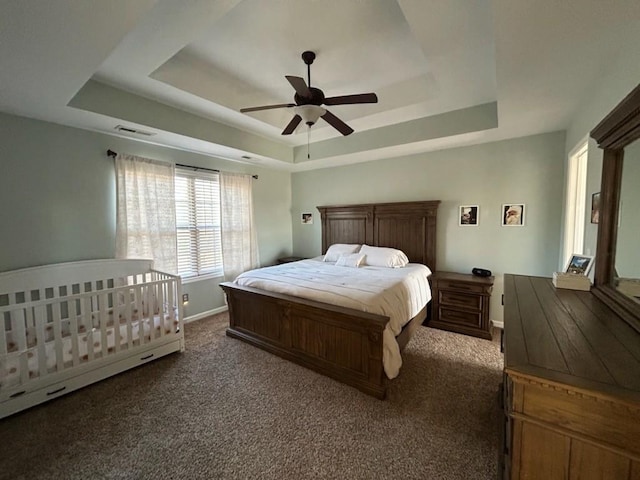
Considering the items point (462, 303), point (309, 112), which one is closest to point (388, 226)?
point (462, 303)

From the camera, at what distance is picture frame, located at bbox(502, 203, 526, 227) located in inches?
130

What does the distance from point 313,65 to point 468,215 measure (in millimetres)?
2741

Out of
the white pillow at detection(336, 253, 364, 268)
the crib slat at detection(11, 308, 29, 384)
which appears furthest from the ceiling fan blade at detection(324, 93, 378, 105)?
the crib slat at detection(11, 308, 29, 384)

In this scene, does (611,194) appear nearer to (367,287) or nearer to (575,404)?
(575,404)

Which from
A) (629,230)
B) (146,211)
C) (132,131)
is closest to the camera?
(629,230)

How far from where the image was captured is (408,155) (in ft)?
13.4

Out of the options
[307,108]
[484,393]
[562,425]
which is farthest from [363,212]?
[562,425]

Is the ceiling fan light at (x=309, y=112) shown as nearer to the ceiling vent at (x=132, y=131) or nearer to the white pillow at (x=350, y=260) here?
the ceiling vent at (x=132, y=131)

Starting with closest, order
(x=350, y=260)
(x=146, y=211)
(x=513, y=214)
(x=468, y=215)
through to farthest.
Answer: (x=146, y=211) → (x=513, y=214) → (x=468, y=215) → (x=350, y=260)

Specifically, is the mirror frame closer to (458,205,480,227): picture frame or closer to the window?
the window

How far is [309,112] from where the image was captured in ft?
7.48

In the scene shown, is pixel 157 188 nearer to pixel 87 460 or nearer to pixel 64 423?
pixel 64 423

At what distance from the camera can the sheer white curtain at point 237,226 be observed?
13.5ft

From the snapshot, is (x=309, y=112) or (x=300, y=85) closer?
(x=300, y=85)
